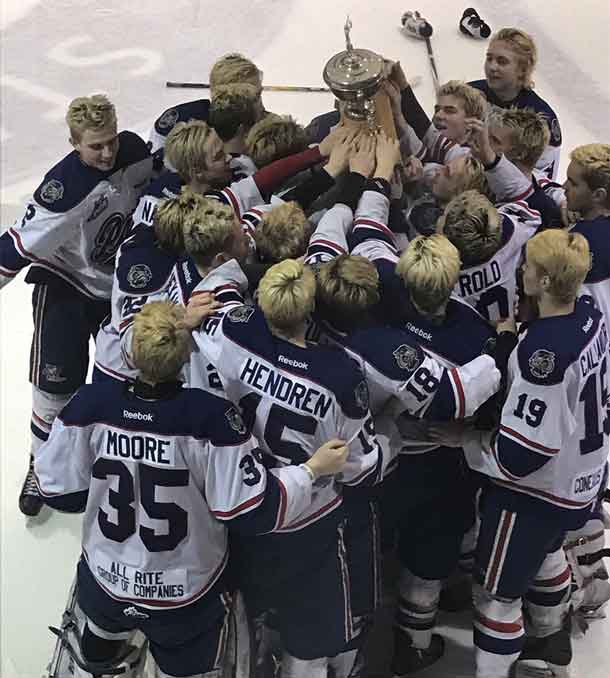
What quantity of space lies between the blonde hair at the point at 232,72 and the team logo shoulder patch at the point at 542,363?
1264 mm

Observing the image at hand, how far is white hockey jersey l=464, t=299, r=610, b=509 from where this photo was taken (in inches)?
70.6

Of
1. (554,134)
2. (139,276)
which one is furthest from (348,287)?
(554,134)

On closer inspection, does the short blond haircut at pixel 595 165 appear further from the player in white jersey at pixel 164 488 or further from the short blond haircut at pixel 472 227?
the player in white jersey at pixel 164 488

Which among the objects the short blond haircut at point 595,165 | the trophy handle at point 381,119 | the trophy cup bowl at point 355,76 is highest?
the trophy cup bowl at point 355,76

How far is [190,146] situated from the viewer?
2191mm

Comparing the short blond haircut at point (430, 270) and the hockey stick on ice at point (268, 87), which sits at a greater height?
the short blond haircut at point (430, 270)

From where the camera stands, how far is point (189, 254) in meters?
2.01

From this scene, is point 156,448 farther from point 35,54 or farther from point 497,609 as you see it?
point 35,54

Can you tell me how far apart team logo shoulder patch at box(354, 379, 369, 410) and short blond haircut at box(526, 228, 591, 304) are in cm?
40

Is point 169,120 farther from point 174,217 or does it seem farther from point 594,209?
point 594,209

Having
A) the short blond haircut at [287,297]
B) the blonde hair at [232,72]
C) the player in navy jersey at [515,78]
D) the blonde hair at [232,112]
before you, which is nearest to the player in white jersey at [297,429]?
the short blond haircut at [287,297]

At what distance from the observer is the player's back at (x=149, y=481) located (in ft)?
5.49

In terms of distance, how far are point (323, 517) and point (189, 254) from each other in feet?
2.04


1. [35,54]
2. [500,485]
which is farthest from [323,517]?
[35,54]
